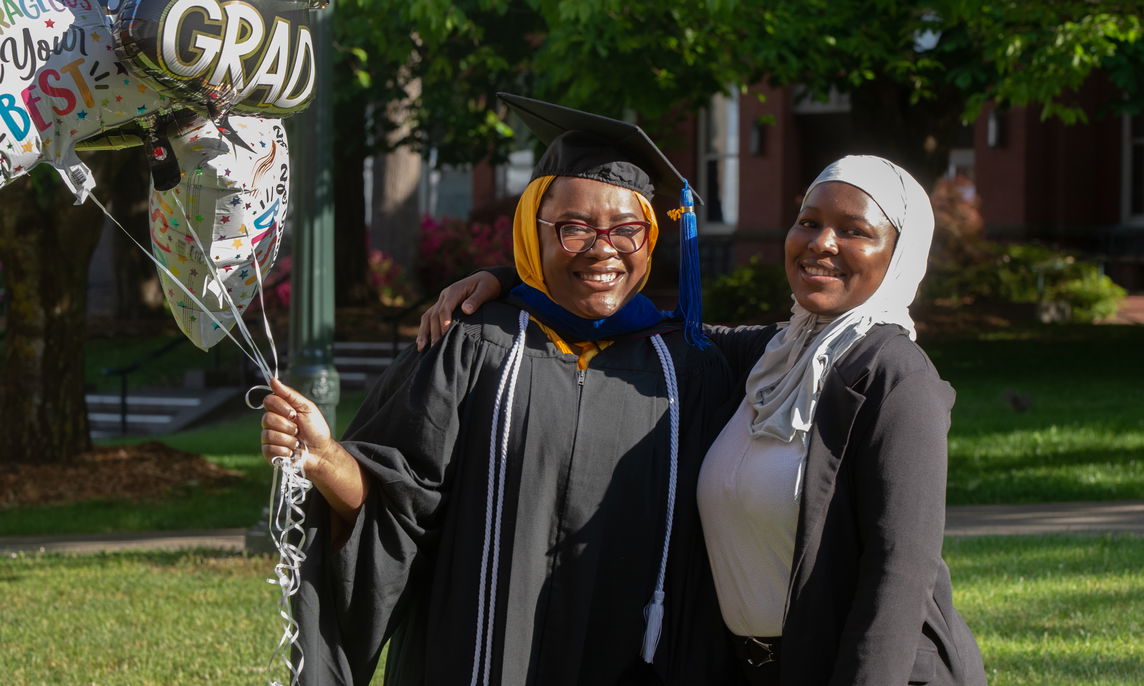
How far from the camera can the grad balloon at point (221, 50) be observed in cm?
287

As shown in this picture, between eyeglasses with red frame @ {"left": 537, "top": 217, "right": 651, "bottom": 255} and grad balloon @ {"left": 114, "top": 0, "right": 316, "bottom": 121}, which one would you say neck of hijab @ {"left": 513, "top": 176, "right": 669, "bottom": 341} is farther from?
grad balloon @ {"left": 114, "top": 0, "right": 316, "bottom": 121}

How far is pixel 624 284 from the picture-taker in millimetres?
3146

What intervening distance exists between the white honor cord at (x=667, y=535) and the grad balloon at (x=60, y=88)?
4.32 feet

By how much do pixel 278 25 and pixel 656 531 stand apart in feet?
4.61

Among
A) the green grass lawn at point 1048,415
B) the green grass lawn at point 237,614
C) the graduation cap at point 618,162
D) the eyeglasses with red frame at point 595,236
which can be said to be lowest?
the green grass lawn at point 237,614

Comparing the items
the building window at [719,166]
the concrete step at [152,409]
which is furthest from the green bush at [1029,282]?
the concrete step at [152,409]

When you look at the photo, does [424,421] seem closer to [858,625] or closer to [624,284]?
[624,284]

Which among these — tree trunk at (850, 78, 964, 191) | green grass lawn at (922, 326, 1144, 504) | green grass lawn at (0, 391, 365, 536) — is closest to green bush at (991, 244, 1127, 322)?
green grass lawn at (922, 326, 1144, 504)

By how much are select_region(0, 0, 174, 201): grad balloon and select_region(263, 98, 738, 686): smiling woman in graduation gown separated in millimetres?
886

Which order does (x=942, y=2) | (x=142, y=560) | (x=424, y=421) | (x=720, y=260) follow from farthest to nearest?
(x=720, y=260) → (x=942, y=2) → (x=142, y=560) → (x=424, y=421)

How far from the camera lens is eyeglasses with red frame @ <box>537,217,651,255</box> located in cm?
308

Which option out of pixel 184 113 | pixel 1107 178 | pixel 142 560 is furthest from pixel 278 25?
pixel 1107 178

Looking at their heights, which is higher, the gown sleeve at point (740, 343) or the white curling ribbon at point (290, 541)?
the gown sleeve at point (740, 343)

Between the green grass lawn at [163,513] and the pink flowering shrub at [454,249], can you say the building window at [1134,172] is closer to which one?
the pink flowering shrub at [454,249]
